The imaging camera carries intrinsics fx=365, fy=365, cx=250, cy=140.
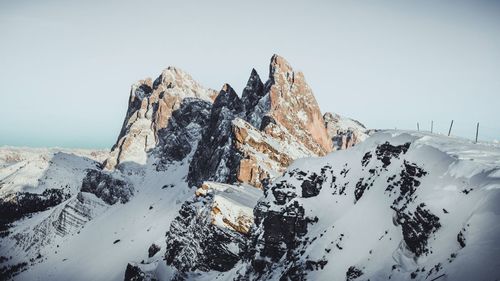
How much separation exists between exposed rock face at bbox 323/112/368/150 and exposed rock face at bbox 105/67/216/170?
68491mm

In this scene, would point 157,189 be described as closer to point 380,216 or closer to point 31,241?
point 31,241

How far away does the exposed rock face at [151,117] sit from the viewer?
535 feet

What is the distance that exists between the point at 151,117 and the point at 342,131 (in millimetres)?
88062

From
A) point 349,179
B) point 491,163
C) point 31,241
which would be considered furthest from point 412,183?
point 31,241

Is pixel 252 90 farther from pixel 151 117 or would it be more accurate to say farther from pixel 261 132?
pixel 151 117

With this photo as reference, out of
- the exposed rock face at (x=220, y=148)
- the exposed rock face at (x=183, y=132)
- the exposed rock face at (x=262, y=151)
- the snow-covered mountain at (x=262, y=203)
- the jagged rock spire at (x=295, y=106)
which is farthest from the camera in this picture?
the exposed rock face at (x=183, y=132)

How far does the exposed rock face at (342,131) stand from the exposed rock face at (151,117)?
68.5m

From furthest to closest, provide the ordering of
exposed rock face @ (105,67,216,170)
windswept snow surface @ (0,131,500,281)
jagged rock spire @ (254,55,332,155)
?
exposed rock face @ (105,67,216,170) < jagged rock spire @ (254,55,332,155) < windswept snow surface @ (0,131,500,281)

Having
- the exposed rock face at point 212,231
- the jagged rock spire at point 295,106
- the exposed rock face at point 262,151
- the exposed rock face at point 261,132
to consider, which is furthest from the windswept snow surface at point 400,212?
the jagged rock spire at point 295,106

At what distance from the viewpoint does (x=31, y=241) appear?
144 meters

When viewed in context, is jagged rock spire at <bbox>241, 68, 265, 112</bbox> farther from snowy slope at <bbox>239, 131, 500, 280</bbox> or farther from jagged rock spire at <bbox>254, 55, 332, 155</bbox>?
snowy slope at <bbox>239, 131, 500, 280</bbox>

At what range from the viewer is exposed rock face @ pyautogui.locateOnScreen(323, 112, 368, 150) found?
140 m

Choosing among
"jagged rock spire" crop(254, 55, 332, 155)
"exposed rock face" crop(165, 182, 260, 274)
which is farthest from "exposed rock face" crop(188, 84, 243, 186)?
"exposed rock face" crop(165, 182, 260, 274)

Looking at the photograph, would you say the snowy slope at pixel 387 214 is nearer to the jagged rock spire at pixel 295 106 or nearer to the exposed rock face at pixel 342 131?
the jagged rock spire at pixel 295 106
